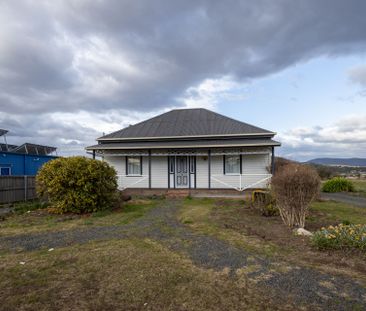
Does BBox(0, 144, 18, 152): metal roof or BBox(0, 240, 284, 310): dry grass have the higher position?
BBox(0, 144, 18, 152): metal roof

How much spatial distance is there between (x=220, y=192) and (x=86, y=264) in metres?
11.7

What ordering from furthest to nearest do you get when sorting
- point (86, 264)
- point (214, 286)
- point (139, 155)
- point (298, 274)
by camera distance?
point (139, 155)
point (86, 264)
point (298, 274)
point (214, 286)

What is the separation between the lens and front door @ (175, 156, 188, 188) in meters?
17.2

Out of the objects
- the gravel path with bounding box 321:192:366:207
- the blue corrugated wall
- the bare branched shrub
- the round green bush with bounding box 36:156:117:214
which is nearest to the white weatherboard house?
the gravel path with bounding box 321:192:366:207

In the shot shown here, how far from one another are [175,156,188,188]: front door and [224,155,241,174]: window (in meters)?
2.51

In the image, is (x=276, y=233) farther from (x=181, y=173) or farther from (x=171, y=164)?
(x=171, y=164)

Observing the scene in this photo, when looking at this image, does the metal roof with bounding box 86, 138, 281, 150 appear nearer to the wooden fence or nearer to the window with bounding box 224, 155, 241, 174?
the window with bounding box 224, 155, 241, 174

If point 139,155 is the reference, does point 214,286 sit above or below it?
below

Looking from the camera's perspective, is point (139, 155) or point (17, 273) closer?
point (17, 273)

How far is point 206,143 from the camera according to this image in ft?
52.6

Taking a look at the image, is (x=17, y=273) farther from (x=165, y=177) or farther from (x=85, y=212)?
(x=165, y=177)

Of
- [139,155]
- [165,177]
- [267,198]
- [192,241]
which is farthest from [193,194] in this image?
[192,241]

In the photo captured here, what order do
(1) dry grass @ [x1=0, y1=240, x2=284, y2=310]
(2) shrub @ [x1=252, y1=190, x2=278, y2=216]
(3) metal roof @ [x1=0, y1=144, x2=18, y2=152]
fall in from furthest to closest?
(3) metal roof @ [x1=0, y1=144, x2=18, y2=152], (2) shrub @ [x1=252, y1=190, x2=278, y2=216], (1) dry grass @ [x1=0, y1=240, x2=284, y2=310]

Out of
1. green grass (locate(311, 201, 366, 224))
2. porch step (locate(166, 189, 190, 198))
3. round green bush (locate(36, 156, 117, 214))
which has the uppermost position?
round green bush (locate(36, 156, 117, 214))
